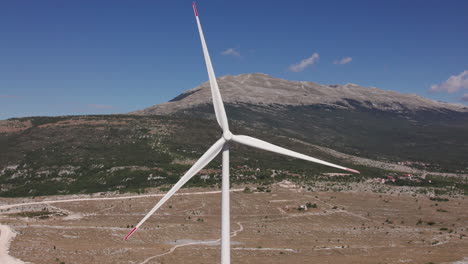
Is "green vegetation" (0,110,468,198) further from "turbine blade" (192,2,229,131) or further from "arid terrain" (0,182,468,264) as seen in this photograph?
"turbine blade" (192,2,229,131)

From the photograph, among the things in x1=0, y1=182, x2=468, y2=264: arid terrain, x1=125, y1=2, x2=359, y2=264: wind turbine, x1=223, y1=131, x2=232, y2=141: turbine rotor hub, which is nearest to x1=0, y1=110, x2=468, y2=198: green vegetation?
x1=0, y1=182, x2=468, y2=264: arid terrain

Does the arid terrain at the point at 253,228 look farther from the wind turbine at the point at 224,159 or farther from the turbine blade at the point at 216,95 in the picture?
the turbine blade at the point at 216,95

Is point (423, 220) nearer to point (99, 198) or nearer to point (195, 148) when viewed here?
point (99, 198)

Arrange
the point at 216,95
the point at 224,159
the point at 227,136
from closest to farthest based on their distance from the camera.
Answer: the point at 224,159, the point at 227,136, the point at 216,95

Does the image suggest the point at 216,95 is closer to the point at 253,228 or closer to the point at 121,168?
the point at 253,228

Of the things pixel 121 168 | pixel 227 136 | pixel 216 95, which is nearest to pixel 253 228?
pixel 216 95

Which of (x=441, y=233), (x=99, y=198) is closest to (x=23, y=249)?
(x=99, y=198)

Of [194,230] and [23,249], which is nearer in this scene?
[23,249]

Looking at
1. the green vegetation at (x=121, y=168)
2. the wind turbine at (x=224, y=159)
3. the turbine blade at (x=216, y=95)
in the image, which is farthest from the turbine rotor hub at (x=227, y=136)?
the green vegetation at (x=121, y=168)
